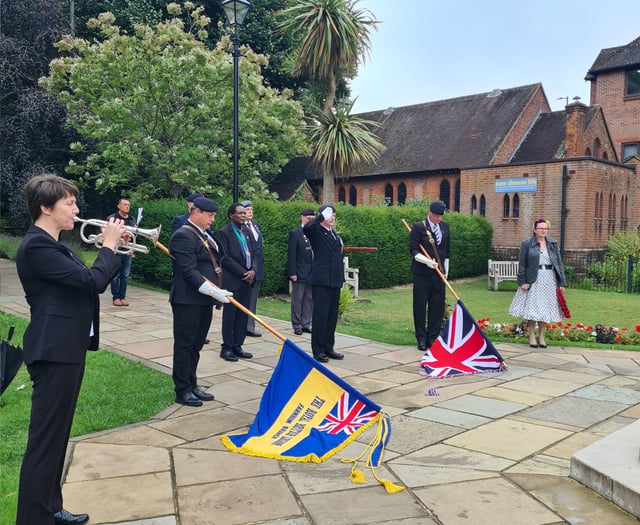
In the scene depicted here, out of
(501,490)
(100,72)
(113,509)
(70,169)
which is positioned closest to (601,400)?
(501,490)

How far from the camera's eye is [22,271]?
297cm

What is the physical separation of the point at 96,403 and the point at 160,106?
12.1 m

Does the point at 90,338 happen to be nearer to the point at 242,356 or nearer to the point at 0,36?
the point at 242,356

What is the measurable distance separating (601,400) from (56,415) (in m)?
4.93

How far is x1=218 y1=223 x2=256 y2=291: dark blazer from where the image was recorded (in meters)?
7.36

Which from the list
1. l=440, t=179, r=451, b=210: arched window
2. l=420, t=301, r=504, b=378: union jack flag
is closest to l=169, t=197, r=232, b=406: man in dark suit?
l=420, t=301, r=504, b=378: union jack flag

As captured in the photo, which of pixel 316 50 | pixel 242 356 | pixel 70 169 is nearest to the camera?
pixel 242 356

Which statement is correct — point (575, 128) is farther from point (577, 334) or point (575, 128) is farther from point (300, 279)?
point (300, 279)

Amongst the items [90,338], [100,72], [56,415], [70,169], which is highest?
[100,72]

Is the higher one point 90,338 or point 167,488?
point 90,338

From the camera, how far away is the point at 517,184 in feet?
74.8

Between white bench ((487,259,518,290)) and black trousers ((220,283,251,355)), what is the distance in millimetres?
12953

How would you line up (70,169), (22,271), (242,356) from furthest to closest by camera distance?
1. (70,169)
2. (242,356)
3. (22,271)

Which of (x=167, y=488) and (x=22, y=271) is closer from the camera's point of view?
(x=22, y=271)
